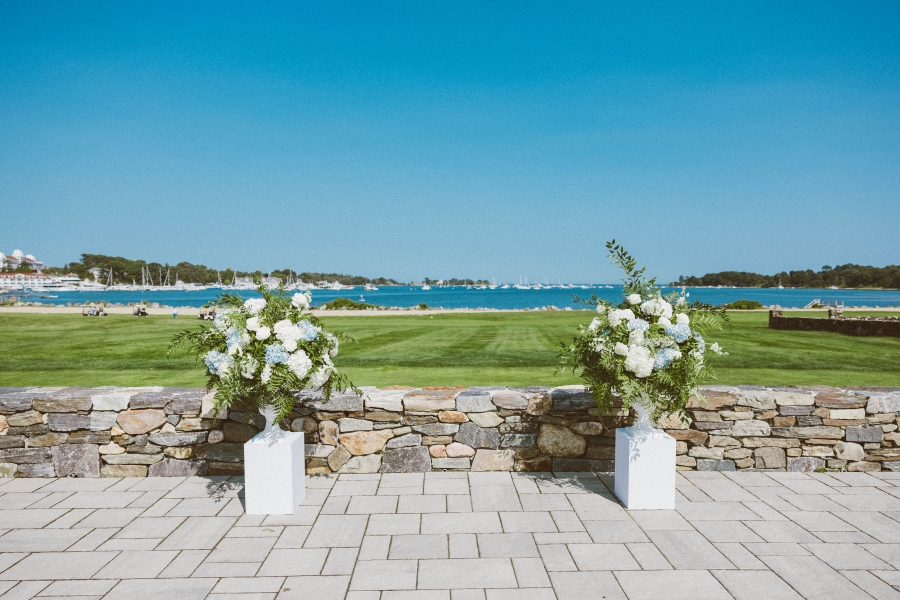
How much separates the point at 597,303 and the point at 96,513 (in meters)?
4.45

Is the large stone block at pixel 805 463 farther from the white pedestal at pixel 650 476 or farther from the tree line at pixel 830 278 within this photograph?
the tree line at pixel 830 278

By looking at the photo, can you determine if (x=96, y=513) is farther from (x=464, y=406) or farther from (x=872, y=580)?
(x=872, y=580)

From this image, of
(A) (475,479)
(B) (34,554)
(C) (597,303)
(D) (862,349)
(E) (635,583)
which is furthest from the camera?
(D) (862,349)

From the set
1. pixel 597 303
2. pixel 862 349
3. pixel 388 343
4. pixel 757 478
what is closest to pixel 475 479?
pixel 597 303

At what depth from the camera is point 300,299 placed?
4367mm

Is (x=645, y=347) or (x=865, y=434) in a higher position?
(x=645, y=347)

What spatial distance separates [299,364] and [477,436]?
2.02m

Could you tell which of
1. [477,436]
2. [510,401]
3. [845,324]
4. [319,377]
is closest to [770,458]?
[510,401]

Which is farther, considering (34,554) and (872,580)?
(34,554)

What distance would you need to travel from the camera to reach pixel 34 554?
351cm

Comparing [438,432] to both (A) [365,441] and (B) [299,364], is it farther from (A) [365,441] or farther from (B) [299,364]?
(B) [299,364]

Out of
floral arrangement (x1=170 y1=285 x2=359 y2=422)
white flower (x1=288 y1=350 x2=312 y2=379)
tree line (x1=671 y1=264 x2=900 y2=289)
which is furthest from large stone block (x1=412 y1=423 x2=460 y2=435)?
tree line (x1=671 y1=264 x2=900 y2=289)

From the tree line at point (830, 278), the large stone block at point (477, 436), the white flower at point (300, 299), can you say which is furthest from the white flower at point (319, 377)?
the tree line at point (830, 278)

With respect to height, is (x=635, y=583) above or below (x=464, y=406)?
below
